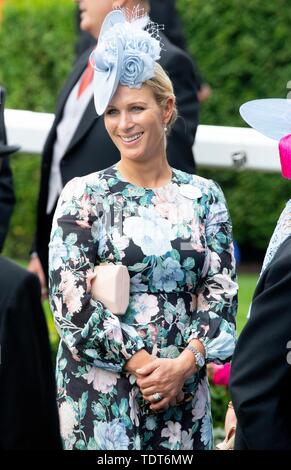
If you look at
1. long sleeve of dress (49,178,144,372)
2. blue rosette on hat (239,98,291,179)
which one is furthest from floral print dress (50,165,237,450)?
blue rosette on hat (239,98,291,179)

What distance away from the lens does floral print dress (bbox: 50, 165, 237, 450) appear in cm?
472

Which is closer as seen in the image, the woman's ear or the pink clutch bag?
the pink clutch bag

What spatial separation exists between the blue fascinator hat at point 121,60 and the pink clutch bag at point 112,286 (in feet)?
1.92

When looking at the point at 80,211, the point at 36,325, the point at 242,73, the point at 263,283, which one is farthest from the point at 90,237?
the point at 242,73

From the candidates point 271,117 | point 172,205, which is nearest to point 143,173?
point 172,205

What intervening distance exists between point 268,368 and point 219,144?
360cm

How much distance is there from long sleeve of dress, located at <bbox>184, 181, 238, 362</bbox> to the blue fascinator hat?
0.51 m

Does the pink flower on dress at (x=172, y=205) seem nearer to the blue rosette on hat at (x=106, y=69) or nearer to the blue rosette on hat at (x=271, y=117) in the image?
the blue rosette on hat at (x=106, y=69)

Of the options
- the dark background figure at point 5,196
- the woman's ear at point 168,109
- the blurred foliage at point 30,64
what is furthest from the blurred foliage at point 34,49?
the woman's ear at point 168,109

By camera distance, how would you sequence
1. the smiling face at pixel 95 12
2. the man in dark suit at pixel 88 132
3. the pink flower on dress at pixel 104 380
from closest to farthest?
the pink flower on dress at pixel 104 380 < the man in dark suit at pixel 88 132 < the smiling face at pixel 95 12

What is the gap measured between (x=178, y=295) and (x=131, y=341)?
26 cm

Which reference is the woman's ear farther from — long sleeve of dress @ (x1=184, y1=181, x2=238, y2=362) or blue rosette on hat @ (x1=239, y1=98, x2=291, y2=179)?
blue rosette on hat @ (x1=239, y1=98, x2=291, y2=179)

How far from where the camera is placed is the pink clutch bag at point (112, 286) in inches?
184
